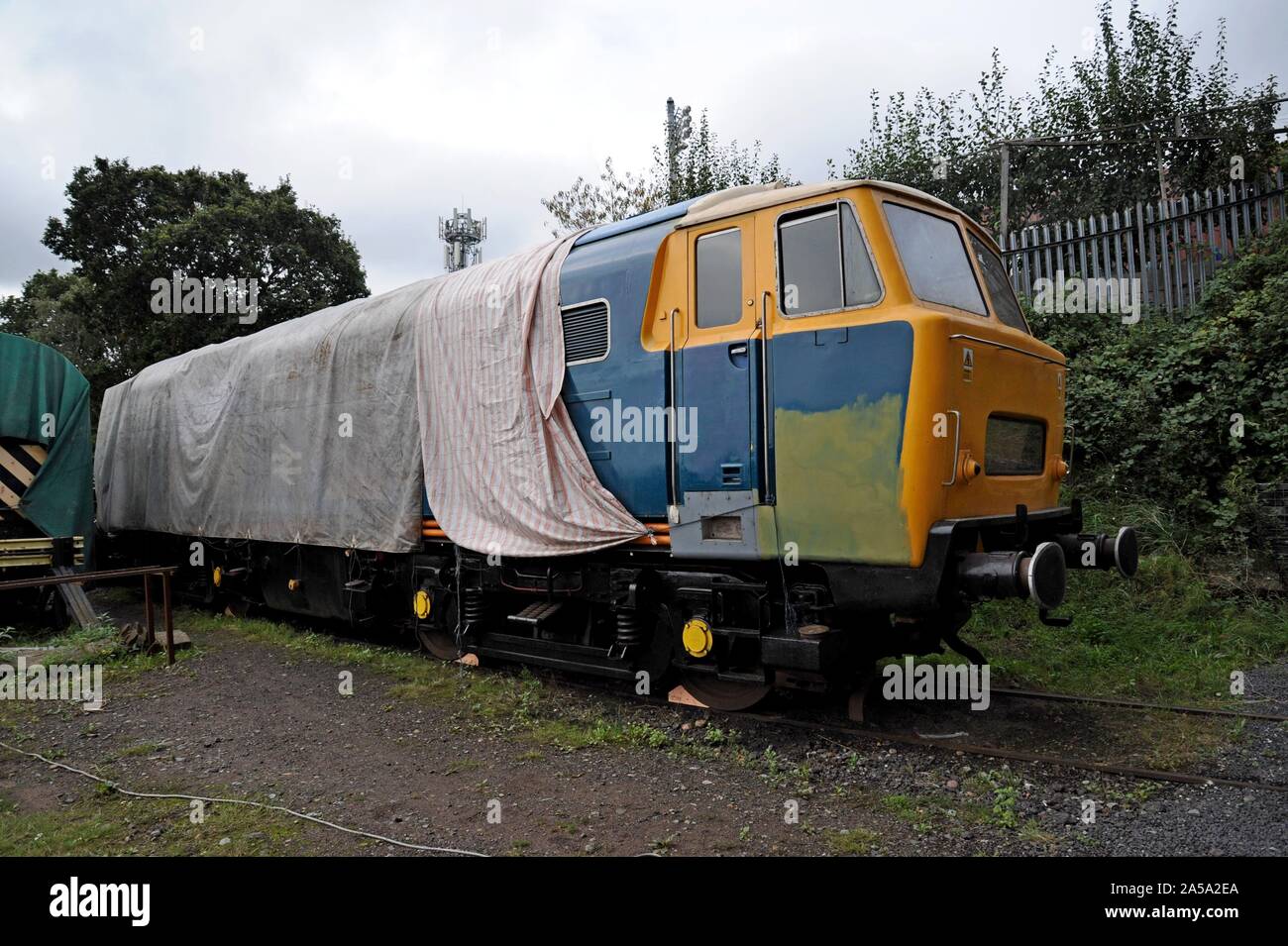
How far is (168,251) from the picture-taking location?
21.0 metres

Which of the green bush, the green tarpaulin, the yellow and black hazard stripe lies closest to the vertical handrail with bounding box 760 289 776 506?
the green bush

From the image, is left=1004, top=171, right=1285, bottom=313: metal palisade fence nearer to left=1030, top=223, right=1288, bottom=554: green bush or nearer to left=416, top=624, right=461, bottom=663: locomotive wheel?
left=1030, top=223, right=1288, bottom=554: green bush

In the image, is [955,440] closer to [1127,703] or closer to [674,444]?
[674,444]

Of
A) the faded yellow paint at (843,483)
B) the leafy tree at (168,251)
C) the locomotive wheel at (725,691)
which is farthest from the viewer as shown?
the leafy tree at (168,251)

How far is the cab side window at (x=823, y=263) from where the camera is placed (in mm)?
4938

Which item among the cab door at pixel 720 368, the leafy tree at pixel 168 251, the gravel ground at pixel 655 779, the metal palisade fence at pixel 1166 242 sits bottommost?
the gravel ground at pixel 655 779

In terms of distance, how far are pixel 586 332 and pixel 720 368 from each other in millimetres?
1328

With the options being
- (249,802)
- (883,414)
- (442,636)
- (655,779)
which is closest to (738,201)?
(883,414)

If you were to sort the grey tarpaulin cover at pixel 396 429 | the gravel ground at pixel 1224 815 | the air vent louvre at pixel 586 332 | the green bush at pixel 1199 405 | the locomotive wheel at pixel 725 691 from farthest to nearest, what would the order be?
the green bush at pixel 1199 405, the grey tarpaulin cover at pixel 396 429, the air vent louvre at pixel 586 332, the locomotive wheel at pixel 725 691, the gravel ground at pixel 1224 815

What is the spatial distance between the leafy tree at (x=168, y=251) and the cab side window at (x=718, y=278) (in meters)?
19.3

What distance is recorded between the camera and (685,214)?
19.0 feet

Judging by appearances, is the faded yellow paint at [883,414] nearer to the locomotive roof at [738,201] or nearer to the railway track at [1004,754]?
the locomotive roof at [738,201]

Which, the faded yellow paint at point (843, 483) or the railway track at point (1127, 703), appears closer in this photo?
the faded yellow paint at point (843, 483)

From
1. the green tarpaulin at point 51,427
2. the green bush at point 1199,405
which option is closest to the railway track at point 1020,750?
the green bush at point 1199,405
